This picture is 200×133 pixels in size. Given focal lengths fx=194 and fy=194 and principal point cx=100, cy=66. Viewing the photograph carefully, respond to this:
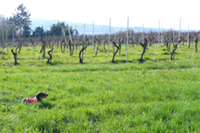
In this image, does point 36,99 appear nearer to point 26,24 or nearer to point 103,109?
point 103,109

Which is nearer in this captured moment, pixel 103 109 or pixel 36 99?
pixel 103 109

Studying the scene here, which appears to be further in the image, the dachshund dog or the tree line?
the tree line

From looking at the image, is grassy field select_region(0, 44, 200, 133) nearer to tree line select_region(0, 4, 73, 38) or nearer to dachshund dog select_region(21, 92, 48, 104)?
dachshund dog select_region(21, 92, 48, 104)

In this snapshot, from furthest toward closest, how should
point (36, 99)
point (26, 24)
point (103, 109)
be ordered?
point (26, 24)
point (36, 99)
point (103, 109)

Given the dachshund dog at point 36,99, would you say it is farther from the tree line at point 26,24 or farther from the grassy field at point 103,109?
the tree line at point 26,24

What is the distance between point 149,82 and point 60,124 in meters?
3.86

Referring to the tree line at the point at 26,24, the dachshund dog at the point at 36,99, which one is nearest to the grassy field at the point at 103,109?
the dachshund dog at the point at 36,99

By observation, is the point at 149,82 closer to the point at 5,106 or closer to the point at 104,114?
the point at 104,114

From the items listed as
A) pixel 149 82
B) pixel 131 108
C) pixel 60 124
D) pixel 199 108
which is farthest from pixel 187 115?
pixel 149 82

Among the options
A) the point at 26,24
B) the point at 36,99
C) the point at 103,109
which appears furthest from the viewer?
the point at 26,24

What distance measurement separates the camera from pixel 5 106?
15.4 feet

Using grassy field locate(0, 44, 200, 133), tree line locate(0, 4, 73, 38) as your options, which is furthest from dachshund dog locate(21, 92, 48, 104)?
tree line locate(0, 4, 73, 38)

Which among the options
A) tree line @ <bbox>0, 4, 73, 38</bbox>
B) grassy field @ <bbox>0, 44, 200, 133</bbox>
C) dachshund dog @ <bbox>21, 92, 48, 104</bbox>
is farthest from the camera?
tree line @ <bbox>0, 4, 73, 38</bbox>

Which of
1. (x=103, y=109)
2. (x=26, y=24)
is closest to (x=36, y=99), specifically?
(x=103, y=109)
